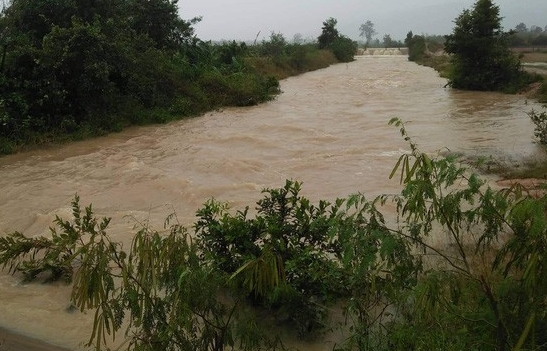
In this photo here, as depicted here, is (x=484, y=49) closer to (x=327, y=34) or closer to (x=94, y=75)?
(x=94, y=75)

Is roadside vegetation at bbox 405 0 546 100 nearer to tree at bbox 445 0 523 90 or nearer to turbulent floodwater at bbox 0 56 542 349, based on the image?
tree at bbox 445 0 523 90

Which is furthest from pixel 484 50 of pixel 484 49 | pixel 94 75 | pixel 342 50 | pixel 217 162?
pixel 342 50

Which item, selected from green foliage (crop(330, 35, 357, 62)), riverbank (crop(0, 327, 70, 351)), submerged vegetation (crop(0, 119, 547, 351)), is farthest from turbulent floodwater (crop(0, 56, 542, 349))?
green foliage (crop(330, 35, 357, 62))

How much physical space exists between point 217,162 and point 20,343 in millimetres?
5600

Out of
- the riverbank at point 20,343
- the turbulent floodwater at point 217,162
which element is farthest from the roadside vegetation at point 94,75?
the riverbank at point 20,343

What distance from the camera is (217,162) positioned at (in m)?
8.74

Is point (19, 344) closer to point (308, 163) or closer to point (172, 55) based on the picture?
point (308, 163)

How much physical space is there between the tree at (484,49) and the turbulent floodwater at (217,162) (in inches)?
122

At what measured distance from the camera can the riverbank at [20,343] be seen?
333 cm

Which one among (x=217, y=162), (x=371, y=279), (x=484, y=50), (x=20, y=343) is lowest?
(x=20, y=343)

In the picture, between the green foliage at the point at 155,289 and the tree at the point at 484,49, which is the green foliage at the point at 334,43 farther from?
the green foliage at the point at 155,289

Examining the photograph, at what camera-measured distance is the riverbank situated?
3.33 meters

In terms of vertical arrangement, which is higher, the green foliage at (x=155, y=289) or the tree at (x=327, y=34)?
the tree at (x=327, y=34)

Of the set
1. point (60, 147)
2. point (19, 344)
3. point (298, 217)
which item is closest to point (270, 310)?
point (298, 217)
